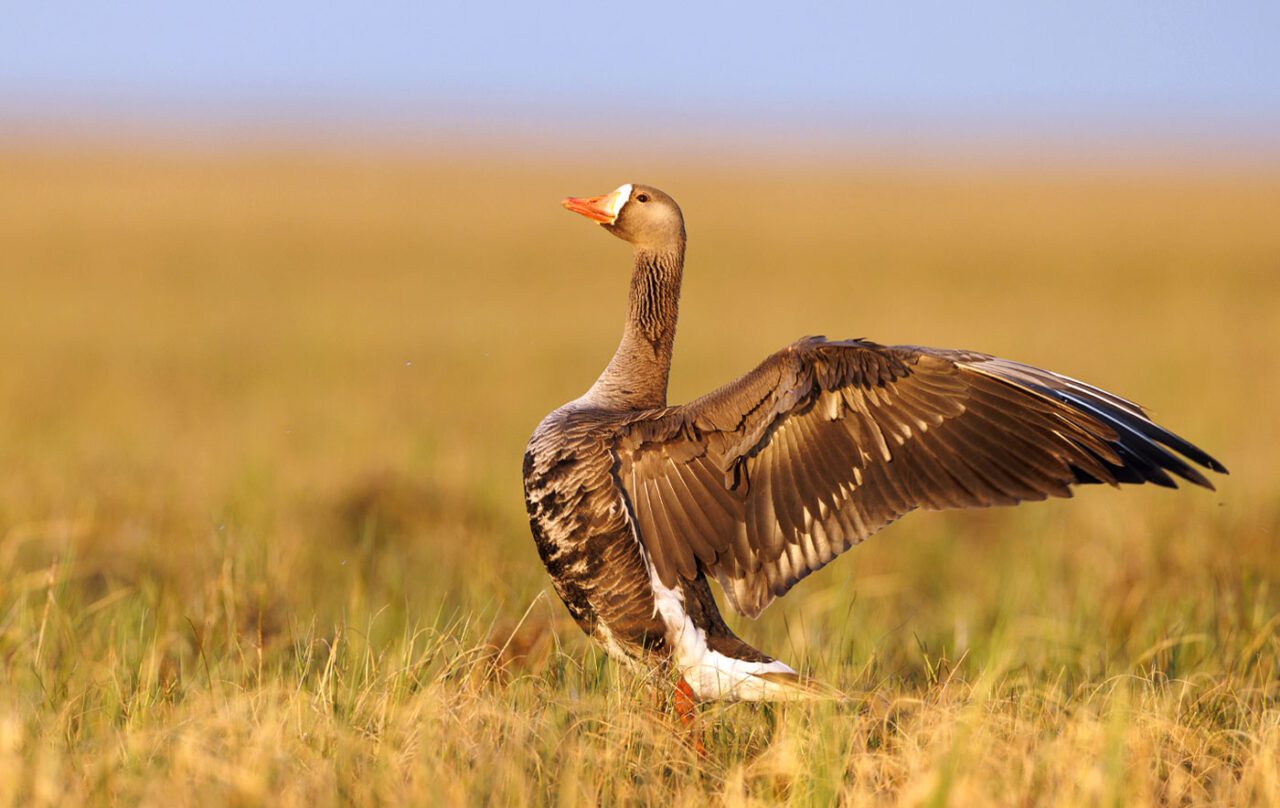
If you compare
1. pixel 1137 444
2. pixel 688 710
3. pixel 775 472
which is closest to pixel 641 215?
pixel 775 472

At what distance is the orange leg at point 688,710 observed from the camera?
12.5 ft

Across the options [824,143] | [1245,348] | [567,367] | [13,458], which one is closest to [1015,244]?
[1245,348]

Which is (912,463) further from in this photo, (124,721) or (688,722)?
(124,721)

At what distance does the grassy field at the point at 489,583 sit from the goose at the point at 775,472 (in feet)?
0.79

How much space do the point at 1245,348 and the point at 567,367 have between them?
24.0 ft

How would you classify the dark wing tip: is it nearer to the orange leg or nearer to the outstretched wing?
the outstretched wing

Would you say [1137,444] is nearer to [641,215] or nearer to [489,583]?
[641,215]

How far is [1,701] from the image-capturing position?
12.6ft

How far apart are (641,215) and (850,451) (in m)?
1.25

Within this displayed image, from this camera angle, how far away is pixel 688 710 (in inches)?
164

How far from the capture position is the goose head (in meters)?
4.96

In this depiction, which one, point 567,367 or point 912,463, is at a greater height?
point 912,463

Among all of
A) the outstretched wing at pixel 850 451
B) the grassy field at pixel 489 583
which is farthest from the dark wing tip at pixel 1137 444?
the grassy field at pixel 489 583

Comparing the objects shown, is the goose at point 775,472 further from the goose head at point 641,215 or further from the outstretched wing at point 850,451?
the goose head at point 641,215
